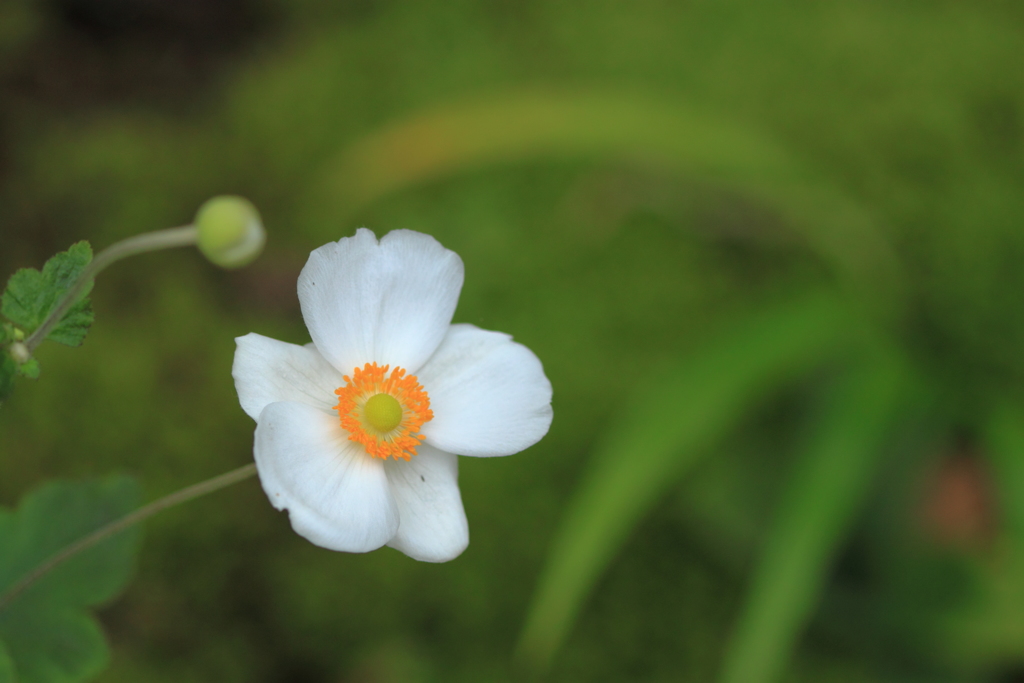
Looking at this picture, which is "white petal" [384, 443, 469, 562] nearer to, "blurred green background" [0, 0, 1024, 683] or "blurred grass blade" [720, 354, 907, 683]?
"blurred green background" [0, 0, 1024, 683]

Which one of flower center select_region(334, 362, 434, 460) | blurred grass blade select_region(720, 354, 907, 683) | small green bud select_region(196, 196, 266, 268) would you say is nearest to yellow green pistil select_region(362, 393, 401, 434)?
flower center select_region(334, 362, 434, 460)

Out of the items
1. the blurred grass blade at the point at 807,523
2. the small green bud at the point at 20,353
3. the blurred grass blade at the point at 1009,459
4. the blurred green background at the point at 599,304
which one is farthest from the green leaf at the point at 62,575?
the blurred grass blade at the point at 1009,459

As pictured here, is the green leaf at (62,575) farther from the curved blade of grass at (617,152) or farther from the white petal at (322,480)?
the curved blade of grass at (617,152)

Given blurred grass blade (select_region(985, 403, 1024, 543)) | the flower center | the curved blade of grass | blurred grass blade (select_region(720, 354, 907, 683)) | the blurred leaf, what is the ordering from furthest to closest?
the curved blade of grass, blurred grass blade (select_region(985, 403, 1024, 543)), blurred grass blade (select_region(720, 354, 907, 683)), the flower center, the blurred leaf

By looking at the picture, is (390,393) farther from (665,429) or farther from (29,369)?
(665,429)

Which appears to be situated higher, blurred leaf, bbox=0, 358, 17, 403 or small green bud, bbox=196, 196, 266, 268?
small green bud, bbox=196, 196, 266, 268

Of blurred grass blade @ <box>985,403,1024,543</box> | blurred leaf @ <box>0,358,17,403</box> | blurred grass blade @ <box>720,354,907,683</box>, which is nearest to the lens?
blurred leaf @ <box>0,358,17,403</box>

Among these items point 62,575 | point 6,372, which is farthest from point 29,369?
point 62,575
